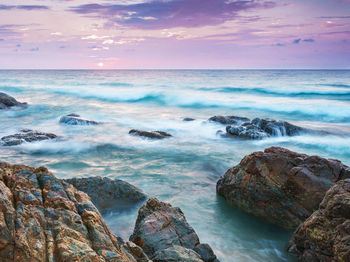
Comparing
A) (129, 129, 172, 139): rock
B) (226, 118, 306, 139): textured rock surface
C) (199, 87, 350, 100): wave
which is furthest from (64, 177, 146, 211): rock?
(199, 87, 350, 100): wave

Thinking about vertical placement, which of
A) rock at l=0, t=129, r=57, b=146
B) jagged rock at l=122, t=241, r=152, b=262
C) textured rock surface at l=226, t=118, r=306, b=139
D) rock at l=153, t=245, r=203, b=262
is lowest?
textured rock surface at l=226, t=118, r=306, b=139

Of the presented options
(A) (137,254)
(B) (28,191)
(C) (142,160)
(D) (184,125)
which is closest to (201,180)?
(C) (142,160)

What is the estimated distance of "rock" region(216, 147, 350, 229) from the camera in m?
6.70

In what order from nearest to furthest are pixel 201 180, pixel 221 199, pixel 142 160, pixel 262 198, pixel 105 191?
pixel 262 198
pixel 105 191
pixel 221 199
pixel 201 180
pixel 142 160

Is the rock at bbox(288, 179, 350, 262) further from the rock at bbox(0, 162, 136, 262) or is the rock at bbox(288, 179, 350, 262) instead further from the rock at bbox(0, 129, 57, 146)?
the rock at bbox(0, 129, 57, 146)

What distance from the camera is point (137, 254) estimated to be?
158 inches

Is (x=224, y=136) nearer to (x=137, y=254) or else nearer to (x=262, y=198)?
(x=262, y=198)

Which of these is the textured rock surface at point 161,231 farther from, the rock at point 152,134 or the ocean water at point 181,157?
the rock at point 152,134

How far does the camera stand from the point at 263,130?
1602 cm

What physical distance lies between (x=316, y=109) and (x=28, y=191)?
1070 inches

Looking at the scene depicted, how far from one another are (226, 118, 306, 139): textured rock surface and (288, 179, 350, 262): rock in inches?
397

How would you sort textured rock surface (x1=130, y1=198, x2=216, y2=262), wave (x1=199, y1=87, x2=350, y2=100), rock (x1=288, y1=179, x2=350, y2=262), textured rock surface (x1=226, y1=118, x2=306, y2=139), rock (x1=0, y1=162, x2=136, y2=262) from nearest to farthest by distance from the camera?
rock (x1=0, y1=162, x2=136, y2=262) < rock (x1=288, y1=179, x2=350, y2=262) < textured rock surface (x1=130, y1=198, x2=216, y2=262) < textured rock surface (x1=226, y1=118, x2=306, y2=139) < wave (x1=199, y1=87, x2=350, y2=100)

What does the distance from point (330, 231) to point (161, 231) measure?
2677 millimetres

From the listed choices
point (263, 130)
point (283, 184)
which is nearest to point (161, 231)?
point (283, 184)
